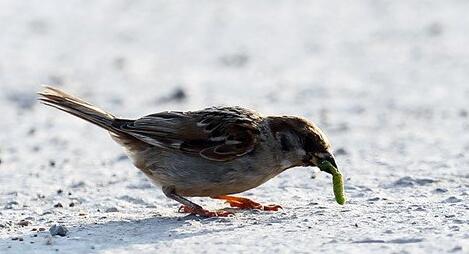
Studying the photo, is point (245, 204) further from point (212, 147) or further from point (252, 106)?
point (252, 106)

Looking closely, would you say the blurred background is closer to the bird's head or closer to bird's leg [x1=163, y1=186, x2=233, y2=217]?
the bird's head

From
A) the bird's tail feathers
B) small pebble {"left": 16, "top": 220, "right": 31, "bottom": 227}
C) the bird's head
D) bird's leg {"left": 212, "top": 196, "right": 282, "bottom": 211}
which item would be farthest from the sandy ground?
the bird's tail feathers

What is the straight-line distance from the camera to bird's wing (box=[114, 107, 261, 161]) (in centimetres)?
763

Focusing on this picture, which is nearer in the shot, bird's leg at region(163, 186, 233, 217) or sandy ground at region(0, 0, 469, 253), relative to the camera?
sandy ground at region(0, 0, 469, 253)

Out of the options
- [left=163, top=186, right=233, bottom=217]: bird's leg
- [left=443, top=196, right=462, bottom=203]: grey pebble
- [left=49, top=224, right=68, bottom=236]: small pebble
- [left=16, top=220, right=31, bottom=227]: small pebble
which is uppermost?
[left=443, top=196, right=462, bottom=203]: grey pebble

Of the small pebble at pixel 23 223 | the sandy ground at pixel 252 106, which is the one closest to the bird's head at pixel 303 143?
the sandy ground at pixel 252 106

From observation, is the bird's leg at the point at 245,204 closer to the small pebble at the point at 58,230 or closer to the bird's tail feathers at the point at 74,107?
the bird's tail feathers at the point at 74,107

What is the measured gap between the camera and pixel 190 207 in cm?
763

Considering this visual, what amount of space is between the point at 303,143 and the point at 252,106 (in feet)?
16.9

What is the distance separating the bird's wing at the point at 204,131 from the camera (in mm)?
7629

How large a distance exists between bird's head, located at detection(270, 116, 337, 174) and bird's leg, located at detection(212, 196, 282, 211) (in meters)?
0.36

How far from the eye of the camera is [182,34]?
17375mm

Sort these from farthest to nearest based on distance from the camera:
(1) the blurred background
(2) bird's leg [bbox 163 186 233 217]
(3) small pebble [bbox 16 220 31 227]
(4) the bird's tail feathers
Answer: (1) the blurred background
(4) the bird's tail feathers
(2) bird's leg [bbox 163 186 233 217]
(3) small pebble [bbox 16 220 31 227]

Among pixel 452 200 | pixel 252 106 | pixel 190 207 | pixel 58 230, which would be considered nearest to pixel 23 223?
pixel 58 230
